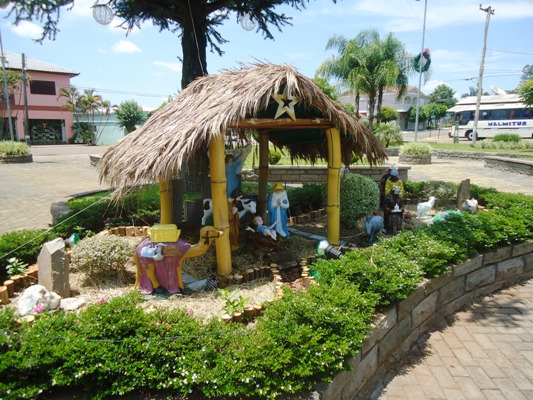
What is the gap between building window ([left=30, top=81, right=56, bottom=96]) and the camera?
132 feet

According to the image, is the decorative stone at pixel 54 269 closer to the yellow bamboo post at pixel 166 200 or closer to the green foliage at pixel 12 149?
the yellow bamboo post at pixel 166 200

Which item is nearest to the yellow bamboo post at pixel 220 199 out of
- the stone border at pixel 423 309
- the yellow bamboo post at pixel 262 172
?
the stone border at pixel 423 309

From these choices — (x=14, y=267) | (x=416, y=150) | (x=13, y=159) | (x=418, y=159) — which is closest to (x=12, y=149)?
(x=13, y=159)

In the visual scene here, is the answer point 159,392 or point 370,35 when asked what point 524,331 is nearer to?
point 159,392

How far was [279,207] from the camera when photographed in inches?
261

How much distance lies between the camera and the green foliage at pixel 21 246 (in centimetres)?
557

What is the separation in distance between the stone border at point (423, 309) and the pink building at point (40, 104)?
43.7m

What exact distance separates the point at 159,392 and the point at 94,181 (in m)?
15.1

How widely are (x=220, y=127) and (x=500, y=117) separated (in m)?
40.5

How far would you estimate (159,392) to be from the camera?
3.09 m

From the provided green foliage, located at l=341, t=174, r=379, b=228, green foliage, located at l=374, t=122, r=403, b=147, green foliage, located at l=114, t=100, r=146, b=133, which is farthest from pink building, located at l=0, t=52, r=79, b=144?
green foliage, located at l=341, t=174, r=379, b=228

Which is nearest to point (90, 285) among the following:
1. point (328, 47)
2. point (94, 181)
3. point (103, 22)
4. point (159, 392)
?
point (159, 392)

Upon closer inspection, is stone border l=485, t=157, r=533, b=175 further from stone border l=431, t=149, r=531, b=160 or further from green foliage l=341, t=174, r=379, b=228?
green foliage l=341, t=174, r=379, b=228

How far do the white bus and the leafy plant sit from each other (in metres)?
37.1
